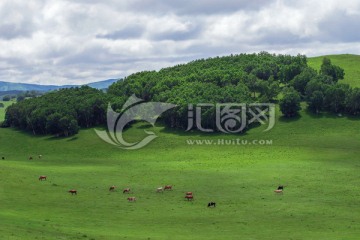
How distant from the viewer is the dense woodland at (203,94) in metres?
138

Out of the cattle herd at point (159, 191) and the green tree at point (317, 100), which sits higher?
the green tree at point (317, 100)

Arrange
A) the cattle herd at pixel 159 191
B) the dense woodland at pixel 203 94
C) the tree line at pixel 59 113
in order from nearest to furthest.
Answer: the cattle herd at pixel 159 191 < the dense woodland at pixel 203 94 < the tree line at pixel 59 113

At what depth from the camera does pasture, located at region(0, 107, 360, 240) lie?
46.6m

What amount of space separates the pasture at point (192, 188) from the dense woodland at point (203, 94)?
479 inches

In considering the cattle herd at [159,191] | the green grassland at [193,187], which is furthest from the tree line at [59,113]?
the cattle herd at [159,191]

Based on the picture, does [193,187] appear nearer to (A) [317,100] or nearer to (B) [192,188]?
(B) [192,188]

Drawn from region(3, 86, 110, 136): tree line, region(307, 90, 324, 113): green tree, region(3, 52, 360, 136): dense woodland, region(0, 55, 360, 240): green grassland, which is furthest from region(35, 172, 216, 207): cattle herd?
region(307, 90, 324, 113): green tree

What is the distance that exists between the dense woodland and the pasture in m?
12.2

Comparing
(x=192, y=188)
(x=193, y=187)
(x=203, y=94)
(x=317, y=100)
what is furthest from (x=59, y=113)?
(x=192, y=188)

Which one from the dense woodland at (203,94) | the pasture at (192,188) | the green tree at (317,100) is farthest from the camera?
the green tree at (317,100)

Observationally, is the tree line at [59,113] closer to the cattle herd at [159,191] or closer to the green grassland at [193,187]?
the green grassland at [193,187]

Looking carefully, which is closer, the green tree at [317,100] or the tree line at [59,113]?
the tree line at [59,113]

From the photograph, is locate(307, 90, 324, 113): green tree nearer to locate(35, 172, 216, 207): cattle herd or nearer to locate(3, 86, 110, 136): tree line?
locate(3, 86, 110, 136): tree line

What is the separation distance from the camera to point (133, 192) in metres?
67.2
